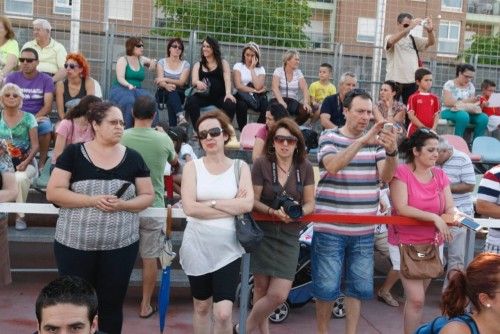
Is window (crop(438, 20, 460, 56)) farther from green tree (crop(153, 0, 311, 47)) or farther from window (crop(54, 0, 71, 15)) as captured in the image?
window (crop(54, 0, 71, 15))

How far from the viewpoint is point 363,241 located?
5.50 metres

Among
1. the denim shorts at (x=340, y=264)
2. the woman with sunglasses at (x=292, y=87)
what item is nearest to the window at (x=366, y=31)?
the woman with sunglasses at (x=292, y=87)

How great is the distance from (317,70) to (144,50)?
2731 millimetres

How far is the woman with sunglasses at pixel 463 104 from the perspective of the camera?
11836 millimetres

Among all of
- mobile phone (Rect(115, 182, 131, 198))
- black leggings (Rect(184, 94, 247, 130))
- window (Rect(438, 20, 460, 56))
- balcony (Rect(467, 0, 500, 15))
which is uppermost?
balcony (Rect(467, 0, 500, 15))

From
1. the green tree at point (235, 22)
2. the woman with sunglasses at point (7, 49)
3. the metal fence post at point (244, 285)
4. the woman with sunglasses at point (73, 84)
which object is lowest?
the metal fence post at point (244, 285)

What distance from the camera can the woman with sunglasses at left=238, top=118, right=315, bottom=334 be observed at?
5.48 metres

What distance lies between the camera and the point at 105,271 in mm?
5004

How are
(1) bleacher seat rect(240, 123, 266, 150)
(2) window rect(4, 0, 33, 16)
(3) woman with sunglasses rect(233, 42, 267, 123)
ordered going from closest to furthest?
(1) bleacher seat rect(240, 123, 266, 150) → (3) woman with sunglasses rect(233, 42, 267, 123) → (2) window rect(4, 0, 33, 16)

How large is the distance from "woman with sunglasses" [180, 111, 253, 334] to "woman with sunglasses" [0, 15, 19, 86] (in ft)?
17.6

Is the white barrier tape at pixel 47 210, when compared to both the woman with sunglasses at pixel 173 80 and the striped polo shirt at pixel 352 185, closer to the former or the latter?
the striped polo shirt at pixel 352 185

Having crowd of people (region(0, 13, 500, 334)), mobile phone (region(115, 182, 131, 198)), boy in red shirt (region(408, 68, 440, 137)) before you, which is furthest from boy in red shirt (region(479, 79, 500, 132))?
mobile phone (region(115, 182, 131, 198))

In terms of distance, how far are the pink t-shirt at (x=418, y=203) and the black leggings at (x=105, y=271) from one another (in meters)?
1.88

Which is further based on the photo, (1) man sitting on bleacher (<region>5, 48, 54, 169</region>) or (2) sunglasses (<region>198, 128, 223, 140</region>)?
(1) man sitting on bleacher (<region>5, 48, 54, 169</region>)
